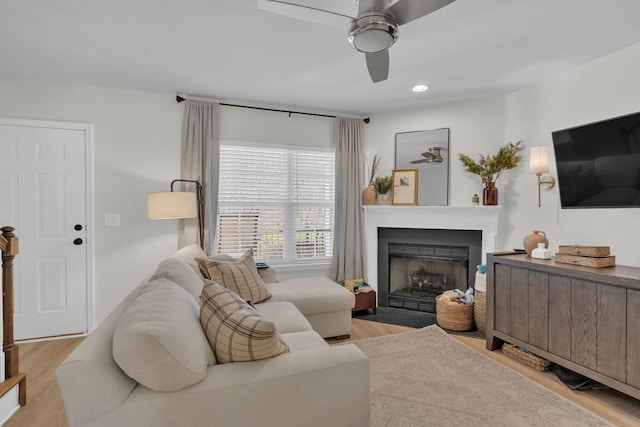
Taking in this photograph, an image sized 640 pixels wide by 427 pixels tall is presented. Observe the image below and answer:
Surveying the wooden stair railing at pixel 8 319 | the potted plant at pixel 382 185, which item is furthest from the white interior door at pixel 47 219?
the potted plant at pixel 382 185

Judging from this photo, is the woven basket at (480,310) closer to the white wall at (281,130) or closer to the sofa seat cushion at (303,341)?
the white wall at (281,130)

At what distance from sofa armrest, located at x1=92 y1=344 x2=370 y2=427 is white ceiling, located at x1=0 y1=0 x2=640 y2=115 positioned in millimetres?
1984

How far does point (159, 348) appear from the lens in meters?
1.10

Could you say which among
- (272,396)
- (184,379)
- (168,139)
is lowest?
(272,396)

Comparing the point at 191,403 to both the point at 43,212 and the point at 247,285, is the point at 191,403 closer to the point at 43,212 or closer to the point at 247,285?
the point at 247,285

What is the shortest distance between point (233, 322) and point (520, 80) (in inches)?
132

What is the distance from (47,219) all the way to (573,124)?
16.1 feet

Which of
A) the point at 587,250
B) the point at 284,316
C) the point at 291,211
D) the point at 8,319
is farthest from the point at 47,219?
the point at 587,250

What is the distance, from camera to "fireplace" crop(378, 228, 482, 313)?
3814mm

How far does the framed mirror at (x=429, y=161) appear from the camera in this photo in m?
3.87

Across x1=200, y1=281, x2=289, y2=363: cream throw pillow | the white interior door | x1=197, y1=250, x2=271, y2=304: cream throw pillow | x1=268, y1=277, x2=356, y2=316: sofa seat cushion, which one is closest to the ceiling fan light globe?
x1=200, y1=281, x2=289, y2=363: cream throw pillow

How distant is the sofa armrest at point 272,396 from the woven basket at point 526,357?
1.80 m

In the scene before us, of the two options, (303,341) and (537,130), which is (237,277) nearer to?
(303,341)

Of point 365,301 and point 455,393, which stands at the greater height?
point 365,301
